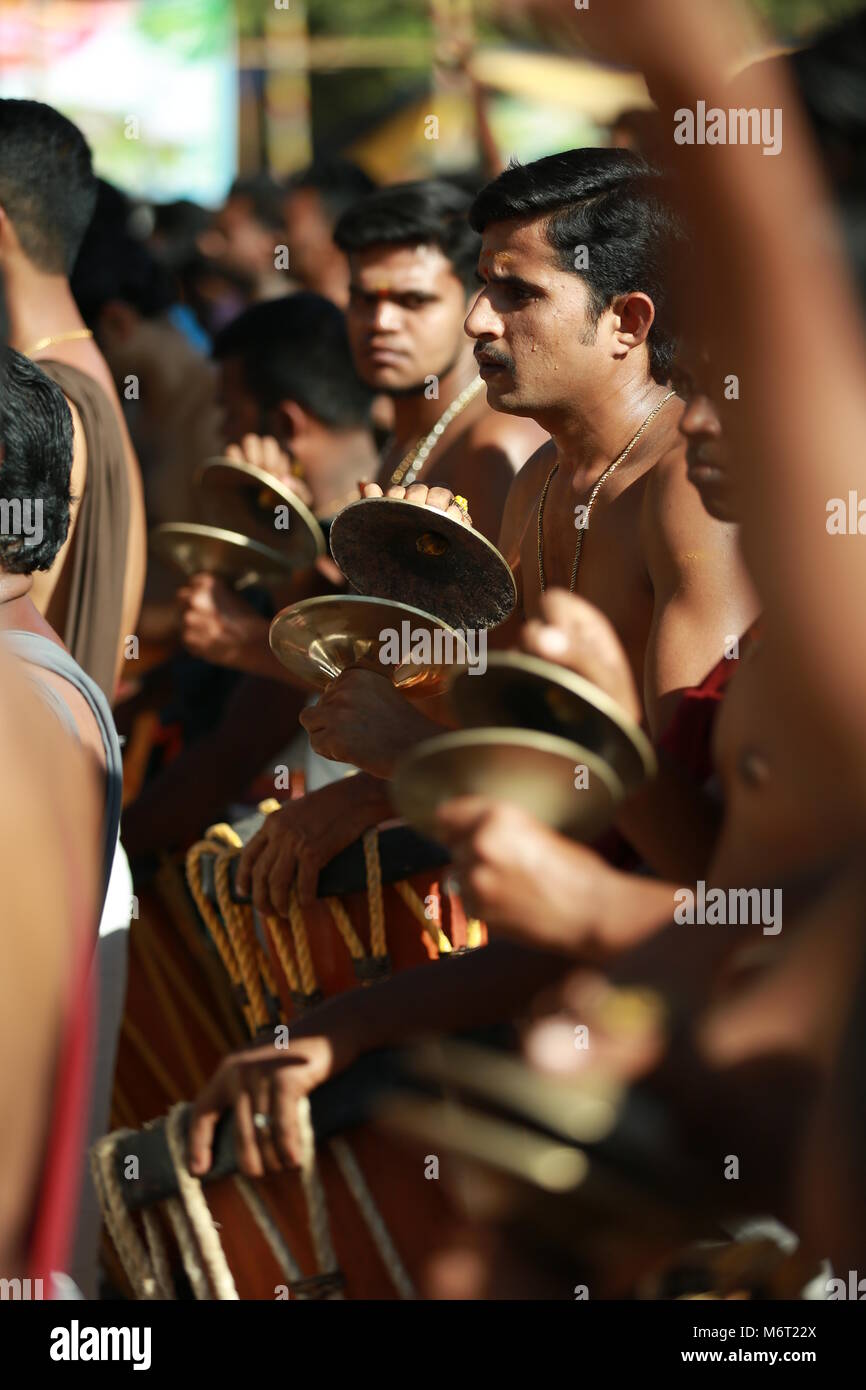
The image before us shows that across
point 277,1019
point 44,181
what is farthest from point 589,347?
point 44,181

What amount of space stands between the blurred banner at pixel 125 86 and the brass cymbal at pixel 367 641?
10.7 m

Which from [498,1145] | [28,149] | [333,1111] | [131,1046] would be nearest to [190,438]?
[28,149]

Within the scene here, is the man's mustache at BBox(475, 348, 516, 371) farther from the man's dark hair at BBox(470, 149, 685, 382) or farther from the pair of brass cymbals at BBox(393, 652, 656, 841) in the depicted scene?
the pair of brass cymbals at BBox(393, 652, 656, 841)

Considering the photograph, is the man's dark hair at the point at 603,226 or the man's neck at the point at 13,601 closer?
the man's neck at the point at 13,601

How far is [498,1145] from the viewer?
1.43 metres

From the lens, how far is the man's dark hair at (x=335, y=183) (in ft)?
24.9

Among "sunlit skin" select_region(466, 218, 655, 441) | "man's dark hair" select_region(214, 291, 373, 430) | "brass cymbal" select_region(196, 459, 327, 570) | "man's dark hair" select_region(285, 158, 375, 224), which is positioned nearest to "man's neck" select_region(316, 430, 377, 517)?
"man's dark hair" select_region(214, 291, 373, 430)

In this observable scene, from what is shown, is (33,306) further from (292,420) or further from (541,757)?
(541,757)

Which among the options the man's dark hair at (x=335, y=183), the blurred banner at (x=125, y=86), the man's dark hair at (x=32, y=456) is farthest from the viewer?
the blurred banner at (x=125, y=86)

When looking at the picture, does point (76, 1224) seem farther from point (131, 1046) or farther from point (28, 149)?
point (28, 149)

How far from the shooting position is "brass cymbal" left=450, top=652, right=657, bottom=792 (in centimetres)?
160

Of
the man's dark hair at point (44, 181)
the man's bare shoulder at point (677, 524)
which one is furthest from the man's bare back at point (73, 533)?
the man's bare shoulder at point (677, 524)

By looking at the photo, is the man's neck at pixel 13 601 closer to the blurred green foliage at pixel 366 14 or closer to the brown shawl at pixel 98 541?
the brown shawl at pixel 98 541

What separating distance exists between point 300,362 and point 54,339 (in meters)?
1.20
